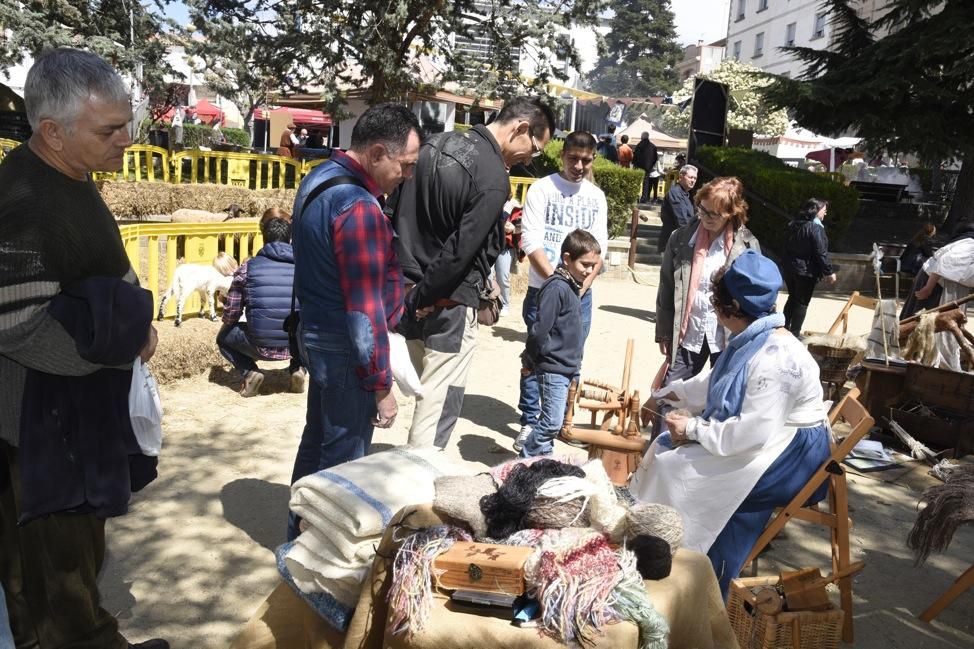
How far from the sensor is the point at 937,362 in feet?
21.3

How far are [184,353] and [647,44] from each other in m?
77.6

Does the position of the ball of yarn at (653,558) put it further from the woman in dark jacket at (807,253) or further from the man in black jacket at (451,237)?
the woman in dark jacket at (807,253)

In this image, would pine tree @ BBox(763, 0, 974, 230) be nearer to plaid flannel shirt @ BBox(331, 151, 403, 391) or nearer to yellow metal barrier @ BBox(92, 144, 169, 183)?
yellow metal barrier @ BBox(92, 144, 169, 183)

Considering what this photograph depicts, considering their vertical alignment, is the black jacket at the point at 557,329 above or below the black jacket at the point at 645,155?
below

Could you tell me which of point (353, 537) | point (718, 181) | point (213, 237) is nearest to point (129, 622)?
point (353, 537)

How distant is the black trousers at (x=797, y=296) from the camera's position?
870 centimetres

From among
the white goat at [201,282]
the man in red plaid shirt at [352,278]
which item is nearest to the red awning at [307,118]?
the white goat at [201,282]

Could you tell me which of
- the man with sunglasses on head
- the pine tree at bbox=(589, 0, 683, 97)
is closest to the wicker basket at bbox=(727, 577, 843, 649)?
the man with sunglasses on head

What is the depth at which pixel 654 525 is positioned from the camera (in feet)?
7.08

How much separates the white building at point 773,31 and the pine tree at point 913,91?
3085cm

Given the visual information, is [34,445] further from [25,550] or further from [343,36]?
[343,36]

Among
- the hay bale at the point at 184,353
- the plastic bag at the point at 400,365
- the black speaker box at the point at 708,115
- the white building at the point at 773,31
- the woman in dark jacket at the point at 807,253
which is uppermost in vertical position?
the white building at the point at 773,31

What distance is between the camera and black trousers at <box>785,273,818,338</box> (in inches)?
343

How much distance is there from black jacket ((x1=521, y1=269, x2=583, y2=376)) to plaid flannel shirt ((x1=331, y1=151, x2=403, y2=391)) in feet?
6.36
